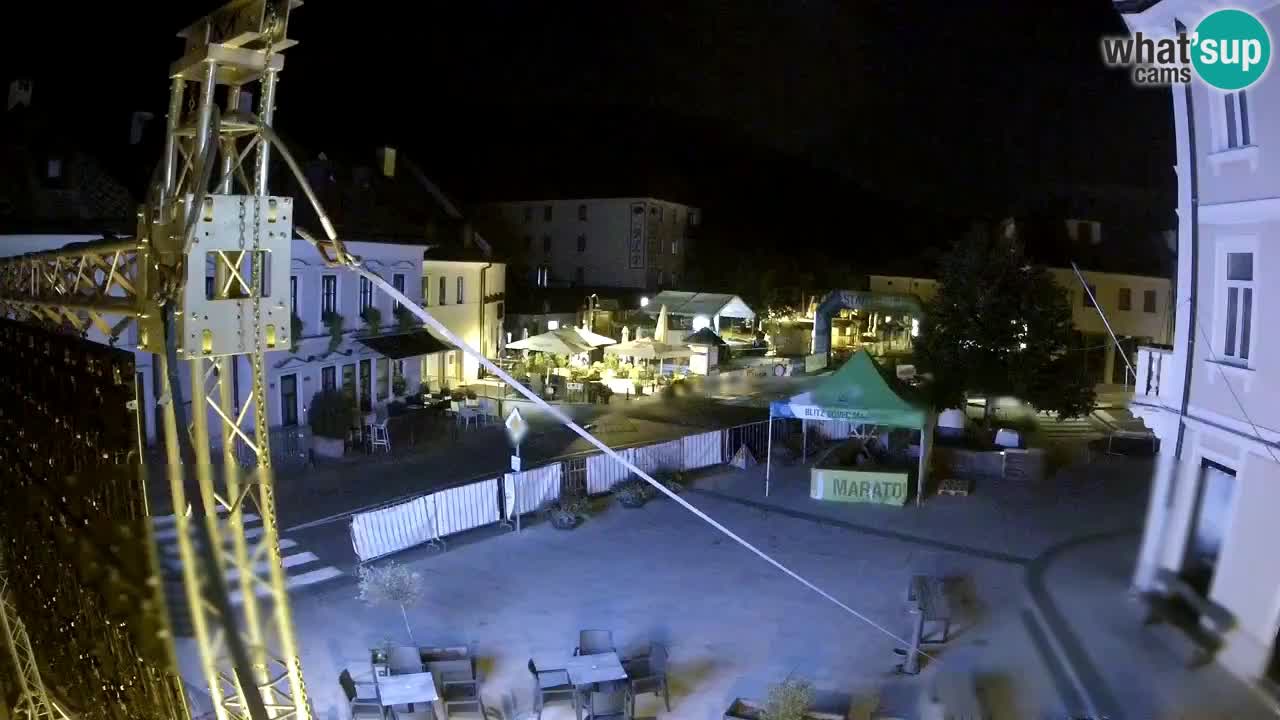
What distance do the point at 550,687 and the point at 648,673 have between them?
104 cm

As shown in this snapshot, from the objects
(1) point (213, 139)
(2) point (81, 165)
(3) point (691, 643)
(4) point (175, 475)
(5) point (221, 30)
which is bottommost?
(3) point (691, 643)

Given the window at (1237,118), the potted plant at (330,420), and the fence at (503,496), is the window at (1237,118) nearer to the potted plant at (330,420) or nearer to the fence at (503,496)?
the fence at (503,496)

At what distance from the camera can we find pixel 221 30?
4547 mm

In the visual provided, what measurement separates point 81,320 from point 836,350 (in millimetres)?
43588

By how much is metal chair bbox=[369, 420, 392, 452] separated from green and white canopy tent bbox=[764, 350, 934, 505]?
30.8 ft

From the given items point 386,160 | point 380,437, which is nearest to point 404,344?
point 380,437

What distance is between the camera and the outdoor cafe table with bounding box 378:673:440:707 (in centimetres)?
873

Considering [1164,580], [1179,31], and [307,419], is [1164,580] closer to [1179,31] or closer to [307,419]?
[1179,31]

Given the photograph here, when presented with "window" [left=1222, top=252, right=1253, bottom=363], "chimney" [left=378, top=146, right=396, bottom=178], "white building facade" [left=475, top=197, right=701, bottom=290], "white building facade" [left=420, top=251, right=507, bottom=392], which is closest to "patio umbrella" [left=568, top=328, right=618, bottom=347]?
"white building facade" [left=420, top=251, right=507, bottom=392]

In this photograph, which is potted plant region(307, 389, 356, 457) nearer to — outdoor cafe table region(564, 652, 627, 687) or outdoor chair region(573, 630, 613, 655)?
outdoor chair region(573, 630, 613, 655)

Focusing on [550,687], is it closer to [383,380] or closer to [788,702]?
[788,702]

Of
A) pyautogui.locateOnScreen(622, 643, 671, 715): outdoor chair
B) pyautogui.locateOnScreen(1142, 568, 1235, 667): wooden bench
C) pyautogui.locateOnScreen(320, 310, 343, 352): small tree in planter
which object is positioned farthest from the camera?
pyautogui.locateOnScreen(320, 310, 343, 352): small tree in planter

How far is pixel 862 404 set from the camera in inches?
709

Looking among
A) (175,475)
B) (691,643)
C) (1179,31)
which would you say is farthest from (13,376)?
(1179,31)
